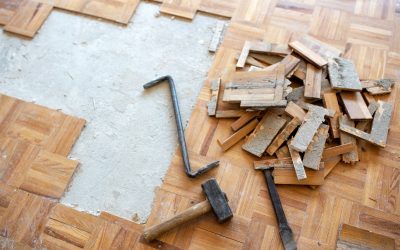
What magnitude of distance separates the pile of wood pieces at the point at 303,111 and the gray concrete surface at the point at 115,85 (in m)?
0.29

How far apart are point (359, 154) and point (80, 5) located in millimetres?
1794

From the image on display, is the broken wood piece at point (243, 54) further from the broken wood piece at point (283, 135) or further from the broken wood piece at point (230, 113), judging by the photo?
the broken wood piece at point (283, 135)

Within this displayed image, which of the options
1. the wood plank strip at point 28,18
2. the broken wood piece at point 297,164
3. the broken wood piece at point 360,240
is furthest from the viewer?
the wood plank strip at point 28,18

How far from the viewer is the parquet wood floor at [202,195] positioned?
1.62 meters

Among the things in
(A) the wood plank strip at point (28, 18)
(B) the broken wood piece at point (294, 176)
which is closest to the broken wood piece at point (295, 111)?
(B) the broken wood piece at point (294, 176)

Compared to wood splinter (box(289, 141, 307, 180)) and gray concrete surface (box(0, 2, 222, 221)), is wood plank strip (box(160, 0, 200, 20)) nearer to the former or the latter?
gray concrete surface (box(0, 2, 222, 221))

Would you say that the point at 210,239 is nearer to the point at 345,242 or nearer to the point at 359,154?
the point at 345,242

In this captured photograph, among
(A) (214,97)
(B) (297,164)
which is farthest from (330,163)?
(A) (214,97)

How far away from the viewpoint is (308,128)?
1.74 meters

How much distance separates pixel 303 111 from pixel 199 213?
69cm

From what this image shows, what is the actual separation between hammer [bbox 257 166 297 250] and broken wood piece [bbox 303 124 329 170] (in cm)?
16

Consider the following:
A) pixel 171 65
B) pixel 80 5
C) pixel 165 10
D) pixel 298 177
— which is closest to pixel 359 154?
pixel 298 177

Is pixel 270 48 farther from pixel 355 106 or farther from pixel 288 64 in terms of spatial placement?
pixel 355 106

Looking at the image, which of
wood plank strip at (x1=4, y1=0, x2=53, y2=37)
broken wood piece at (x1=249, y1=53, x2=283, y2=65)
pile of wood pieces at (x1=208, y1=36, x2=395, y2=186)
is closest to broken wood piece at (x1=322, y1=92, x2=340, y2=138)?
pile of wood pieces at (x1=208, y1=36, x2=395, y2=186)
